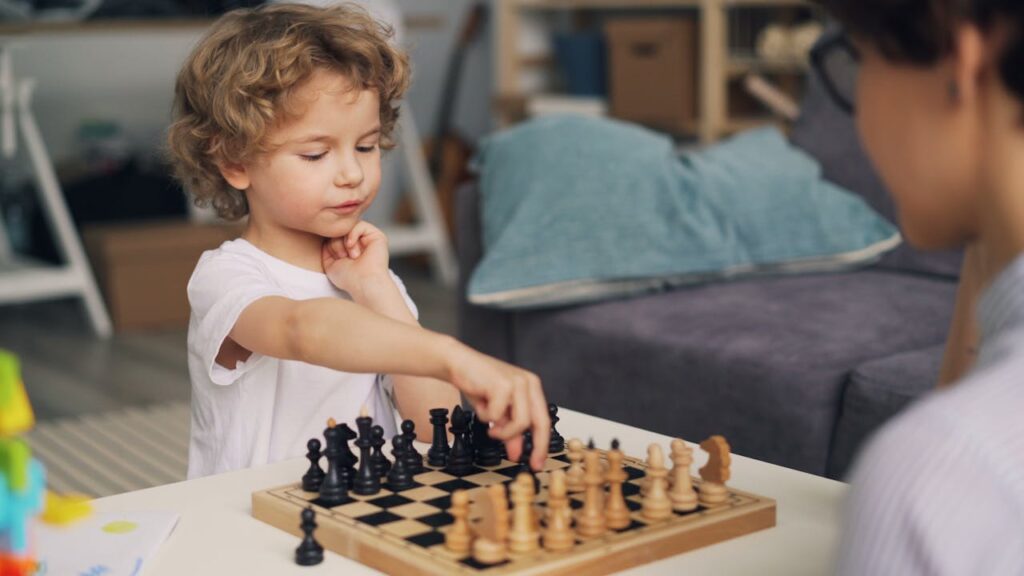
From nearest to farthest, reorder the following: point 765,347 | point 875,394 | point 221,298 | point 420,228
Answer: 1. point 221,298
2. point 875,394
3. point 765,347
4. point 420,228

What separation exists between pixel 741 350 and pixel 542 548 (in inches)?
46.4

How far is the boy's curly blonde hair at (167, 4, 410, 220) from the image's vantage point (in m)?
1.40

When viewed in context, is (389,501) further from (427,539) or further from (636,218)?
(636,218)

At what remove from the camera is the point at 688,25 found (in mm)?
4285

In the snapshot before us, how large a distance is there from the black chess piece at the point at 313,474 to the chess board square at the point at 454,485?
3.9 inches

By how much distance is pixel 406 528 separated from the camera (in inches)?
38.2

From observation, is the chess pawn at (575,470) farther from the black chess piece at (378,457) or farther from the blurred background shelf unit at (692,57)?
the blurred background shelf unit at (692,57)

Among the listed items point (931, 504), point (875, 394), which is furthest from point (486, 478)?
point (875, 394)

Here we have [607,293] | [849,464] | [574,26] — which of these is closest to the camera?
[849,464]

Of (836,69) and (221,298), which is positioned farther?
(221,298)

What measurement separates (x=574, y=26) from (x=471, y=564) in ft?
14.0

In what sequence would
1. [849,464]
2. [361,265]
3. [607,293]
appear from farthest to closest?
1. [607,293]
2. [849,464]
3. [361,265]

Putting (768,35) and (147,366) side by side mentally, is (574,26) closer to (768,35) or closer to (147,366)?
(768,35)

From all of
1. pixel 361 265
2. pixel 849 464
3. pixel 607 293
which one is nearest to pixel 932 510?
pixel 361 265
